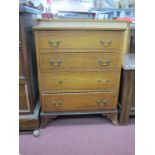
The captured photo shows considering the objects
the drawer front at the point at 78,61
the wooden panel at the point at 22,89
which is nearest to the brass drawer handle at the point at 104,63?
the drawer front at the point at 78,61

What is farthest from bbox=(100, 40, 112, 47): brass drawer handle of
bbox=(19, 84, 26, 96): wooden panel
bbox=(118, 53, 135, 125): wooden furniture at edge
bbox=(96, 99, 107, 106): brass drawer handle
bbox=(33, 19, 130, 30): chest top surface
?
bbox=(19, 84, 26, 96): wooden panel

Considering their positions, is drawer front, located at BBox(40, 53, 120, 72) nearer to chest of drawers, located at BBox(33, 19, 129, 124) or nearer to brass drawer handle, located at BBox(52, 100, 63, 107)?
chest of drawers, located at BBox(33, 19, 129, 124)

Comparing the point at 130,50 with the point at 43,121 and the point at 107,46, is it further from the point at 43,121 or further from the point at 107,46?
the point at 43,121

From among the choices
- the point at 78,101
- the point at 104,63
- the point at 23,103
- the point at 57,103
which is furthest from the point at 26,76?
the point at 104,63

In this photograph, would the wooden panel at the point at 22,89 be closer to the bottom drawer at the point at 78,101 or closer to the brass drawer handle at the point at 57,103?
the bottom drawer at the point at 78,101

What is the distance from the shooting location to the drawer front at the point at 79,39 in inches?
50.6

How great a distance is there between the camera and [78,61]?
54.0 inches

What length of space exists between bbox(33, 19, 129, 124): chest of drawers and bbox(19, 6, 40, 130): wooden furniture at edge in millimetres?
82

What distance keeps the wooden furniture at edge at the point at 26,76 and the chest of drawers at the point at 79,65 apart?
82 millimetres

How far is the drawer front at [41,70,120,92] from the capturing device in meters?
1.41
